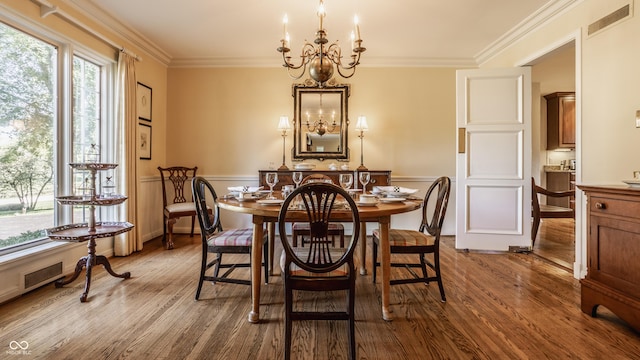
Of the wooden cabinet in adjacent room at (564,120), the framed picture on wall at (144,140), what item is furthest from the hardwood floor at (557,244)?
the framed picture on wall at (144,140)

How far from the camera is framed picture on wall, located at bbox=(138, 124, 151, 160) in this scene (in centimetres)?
379

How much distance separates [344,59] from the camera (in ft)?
13.9

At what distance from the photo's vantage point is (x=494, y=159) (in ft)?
11.5

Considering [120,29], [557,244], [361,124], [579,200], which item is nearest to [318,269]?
[579,200]

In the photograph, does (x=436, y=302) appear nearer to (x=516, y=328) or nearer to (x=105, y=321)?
(x=516, y=328)

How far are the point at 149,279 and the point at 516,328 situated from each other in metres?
2.82

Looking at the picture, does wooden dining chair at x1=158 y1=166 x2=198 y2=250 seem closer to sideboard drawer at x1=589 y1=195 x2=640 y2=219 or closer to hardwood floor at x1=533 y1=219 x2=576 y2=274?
sideboard drawer at x1=589 y1=195 x2=640 y2=219

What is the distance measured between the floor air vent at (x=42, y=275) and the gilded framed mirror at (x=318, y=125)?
283 centimetres

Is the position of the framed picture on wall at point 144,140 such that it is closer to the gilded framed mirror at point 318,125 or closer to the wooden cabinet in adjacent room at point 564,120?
the gilded framed mirror at point 318,125

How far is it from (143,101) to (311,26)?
2.35 meters

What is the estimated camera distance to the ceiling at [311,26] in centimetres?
291

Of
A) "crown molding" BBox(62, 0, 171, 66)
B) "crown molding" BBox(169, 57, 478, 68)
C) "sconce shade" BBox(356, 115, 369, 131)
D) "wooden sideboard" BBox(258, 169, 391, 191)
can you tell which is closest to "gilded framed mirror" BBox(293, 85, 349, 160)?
"sconce shade" BBox(356, 115, 369, 131)

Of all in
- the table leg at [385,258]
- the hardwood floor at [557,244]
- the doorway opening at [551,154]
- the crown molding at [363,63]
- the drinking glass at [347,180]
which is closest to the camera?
the table leg at [385,258]

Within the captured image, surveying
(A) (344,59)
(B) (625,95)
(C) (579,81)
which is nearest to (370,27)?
(A) (344,59)
